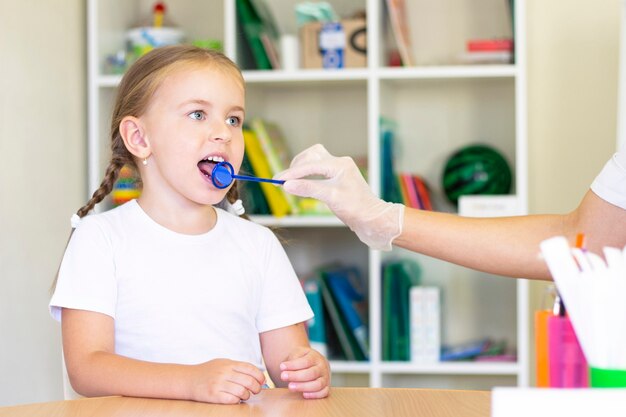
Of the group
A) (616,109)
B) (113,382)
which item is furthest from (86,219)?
(616,109)

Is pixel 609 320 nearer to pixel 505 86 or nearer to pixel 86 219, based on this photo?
pixel 86 219

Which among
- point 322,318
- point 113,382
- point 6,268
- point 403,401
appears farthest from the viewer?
point 322,318

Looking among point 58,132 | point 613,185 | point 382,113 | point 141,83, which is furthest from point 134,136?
point 382,113

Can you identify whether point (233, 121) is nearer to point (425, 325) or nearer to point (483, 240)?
point (483, 240)

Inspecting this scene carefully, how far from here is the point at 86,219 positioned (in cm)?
146

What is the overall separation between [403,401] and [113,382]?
1.37 feet

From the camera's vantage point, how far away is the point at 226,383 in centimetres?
109

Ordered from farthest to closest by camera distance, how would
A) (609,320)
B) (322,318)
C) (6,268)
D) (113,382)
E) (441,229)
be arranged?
(322,318) → (6,268) → (441,229) → (113,382) → (609,320)

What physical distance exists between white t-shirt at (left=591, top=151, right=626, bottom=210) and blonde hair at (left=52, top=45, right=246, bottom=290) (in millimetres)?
622

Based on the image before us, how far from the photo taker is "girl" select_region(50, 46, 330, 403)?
54.0 inches

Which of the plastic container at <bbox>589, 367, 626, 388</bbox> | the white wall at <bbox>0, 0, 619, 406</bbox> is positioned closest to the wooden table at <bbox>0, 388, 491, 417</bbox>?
the plastic container at <bbox>589, 367, 626, 388</bbox>

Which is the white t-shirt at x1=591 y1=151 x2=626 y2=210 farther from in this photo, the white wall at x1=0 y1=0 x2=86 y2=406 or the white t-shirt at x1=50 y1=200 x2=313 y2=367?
the white wall at x1=0 y1=0 x2=86 y2=406

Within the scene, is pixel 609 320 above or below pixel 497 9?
below

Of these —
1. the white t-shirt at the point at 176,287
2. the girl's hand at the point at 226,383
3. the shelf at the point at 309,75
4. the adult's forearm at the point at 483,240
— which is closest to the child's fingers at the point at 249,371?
the girl's hand at the point at 226,383
